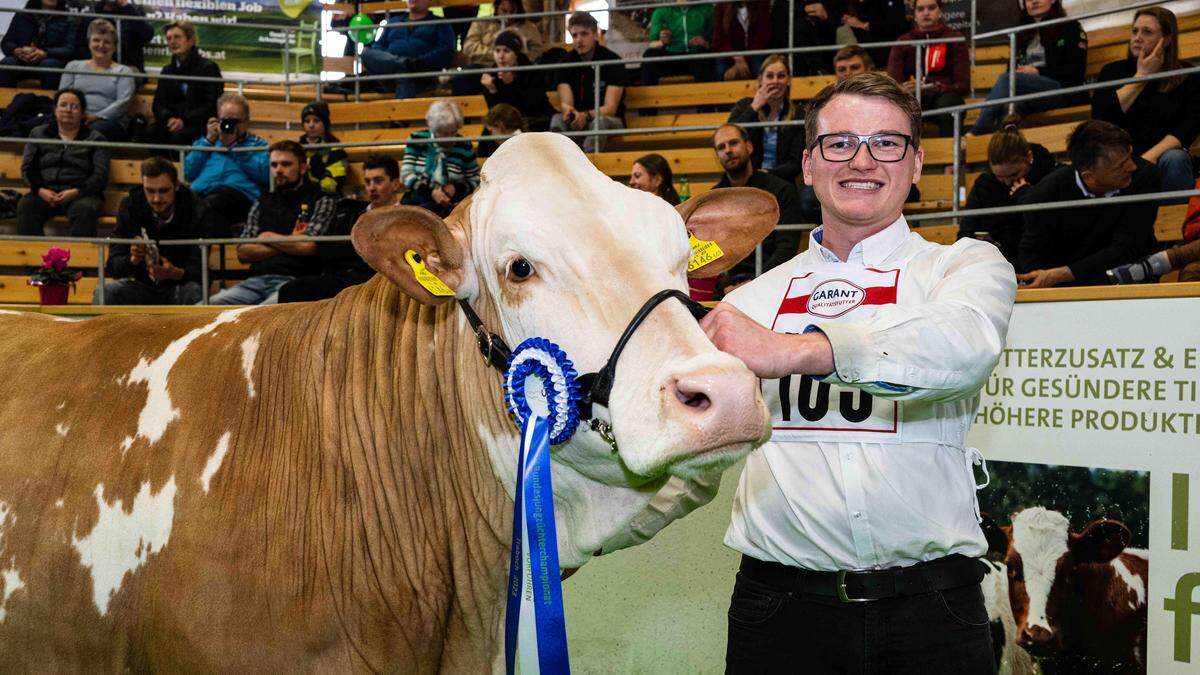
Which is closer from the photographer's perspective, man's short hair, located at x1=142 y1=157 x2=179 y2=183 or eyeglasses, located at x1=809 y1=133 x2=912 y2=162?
eyeglasses, located at x1=809 y1=133 x2=912 y2=162

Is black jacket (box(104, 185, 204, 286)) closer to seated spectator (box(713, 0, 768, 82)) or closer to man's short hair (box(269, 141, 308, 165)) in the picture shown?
man's short hair (box(269, 141, 308, 165))

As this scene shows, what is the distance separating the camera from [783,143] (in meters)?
6.61

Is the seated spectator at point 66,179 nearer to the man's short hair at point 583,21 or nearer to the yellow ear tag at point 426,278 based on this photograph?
the man's short hair at point 583,21

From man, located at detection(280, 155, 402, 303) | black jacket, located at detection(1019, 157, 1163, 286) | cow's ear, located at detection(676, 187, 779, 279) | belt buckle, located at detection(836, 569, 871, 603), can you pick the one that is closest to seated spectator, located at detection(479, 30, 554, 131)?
man, located at detection(280, 155, 402, 303)

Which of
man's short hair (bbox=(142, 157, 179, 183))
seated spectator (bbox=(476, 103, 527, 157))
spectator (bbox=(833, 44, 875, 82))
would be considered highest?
spectator (bbox=(833, 44, 875, 82))

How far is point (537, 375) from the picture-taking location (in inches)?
74.6

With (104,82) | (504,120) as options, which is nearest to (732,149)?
(504,120)

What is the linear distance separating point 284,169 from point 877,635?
587 centimetres

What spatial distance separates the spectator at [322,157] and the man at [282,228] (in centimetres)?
27

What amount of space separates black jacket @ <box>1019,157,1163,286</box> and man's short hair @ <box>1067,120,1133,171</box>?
7.1 inches

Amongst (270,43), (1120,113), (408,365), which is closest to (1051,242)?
(1120,113)

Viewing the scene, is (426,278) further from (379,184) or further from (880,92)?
(379,184)

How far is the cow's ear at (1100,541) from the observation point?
3.29 m

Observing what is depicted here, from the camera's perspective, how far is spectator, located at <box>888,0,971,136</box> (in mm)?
→ 7250
